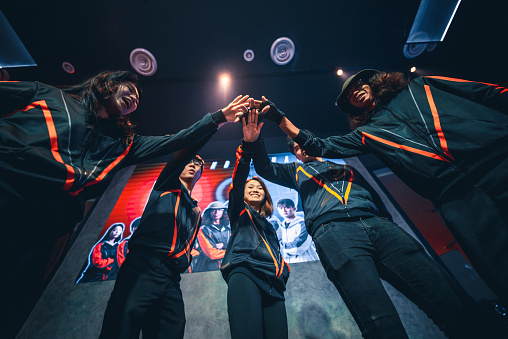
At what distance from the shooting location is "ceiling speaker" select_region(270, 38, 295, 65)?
3438 mm

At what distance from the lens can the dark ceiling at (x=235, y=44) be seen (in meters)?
3.04

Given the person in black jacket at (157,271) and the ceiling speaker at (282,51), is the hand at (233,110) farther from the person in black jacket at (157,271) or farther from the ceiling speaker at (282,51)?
the ceiling speaker at (282,51)

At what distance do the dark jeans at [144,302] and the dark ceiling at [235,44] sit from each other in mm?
2849

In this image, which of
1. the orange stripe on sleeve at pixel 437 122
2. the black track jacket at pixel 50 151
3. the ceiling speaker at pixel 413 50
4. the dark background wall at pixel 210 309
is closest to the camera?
the black track jacket at pixel 50 151

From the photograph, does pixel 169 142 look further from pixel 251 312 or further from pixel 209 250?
pixel 209 250

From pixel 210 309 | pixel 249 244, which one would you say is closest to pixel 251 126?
pixel 249 244

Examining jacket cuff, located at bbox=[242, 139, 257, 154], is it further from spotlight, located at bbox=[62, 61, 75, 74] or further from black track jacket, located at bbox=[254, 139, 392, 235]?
spotlight, located at bbox=[62, 61, 75, 74]

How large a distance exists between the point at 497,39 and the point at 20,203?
21.5 ft

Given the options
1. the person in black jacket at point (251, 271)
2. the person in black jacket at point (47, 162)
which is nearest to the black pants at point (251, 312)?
the person in black jacket at point (251, 271)

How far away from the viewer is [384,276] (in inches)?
53.7

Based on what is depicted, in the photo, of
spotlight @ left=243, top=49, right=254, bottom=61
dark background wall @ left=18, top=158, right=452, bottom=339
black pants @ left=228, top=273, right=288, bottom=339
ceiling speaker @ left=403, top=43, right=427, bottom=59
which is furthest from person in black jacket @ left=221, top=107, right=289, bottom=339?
ceiling speaker @ left=403, top=43, right=427, bottom=59

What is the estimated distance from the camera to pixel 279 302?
1.70 m

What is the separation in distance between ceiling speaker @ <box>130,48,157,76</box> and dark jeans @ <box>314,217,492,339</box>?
3.86 metres

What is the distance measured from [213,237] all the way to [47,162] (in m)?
2.18
